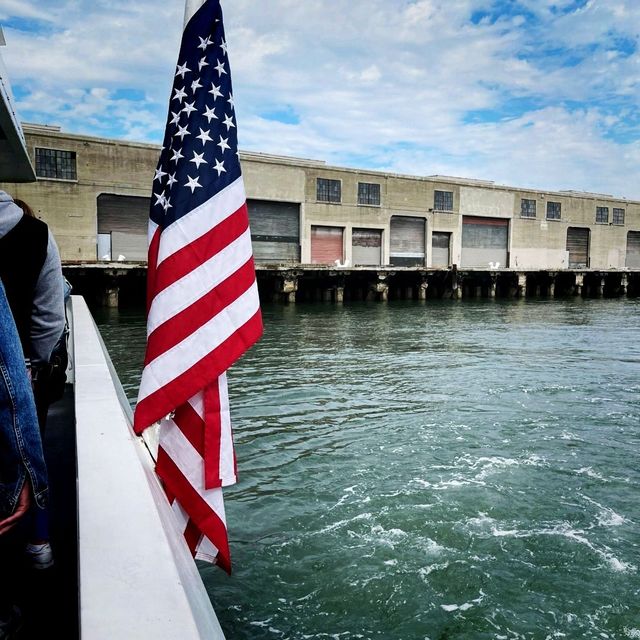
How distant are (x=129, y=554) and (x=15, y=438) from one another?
0.54 metres

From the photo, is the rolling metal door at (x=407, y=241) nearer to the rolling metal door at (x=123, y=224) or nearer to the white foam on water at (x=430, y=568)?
the rolling metal door at (x=123, y=224)

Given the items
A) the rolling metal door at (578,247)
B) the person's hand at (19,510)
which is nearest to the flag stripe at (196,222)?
the person's hand at (19,510)

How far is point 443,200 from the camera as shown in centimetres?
4553

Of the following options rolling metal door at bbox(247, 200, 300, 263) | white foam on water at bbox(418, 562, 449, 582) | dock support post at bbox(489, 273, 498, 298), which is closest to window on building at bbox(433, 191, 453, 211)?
dock support post at bbox(489, 273, 498, 298)

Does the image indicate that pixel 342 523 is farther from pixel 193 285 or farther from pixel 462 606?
pixel 193 285

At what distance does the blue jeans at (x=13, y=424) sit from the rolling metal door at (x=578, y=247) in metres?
56.2

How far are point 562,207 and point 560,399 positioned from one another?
46628 millimetres

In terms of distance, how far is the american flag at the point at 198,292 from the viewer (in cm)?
281

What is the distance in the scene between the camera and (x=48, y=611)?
253cm

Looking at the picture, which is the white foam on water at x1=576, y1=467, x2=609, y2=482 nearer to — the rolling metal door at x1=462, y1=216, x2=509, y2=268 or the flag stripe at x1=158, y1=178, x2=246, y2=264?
the flag stripe at x1=158, y1=178, x2=246, y2=264

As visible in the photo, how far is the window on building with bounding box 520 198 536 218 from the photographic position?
49625 mm

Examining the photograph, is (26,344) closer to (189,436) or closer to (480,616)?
(189,436)

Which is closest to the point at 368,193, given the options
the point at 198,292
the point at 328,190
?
the point at 328,190

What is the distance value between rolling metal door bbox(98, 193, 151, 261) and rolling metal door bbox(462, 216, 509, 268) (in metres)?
24.4
